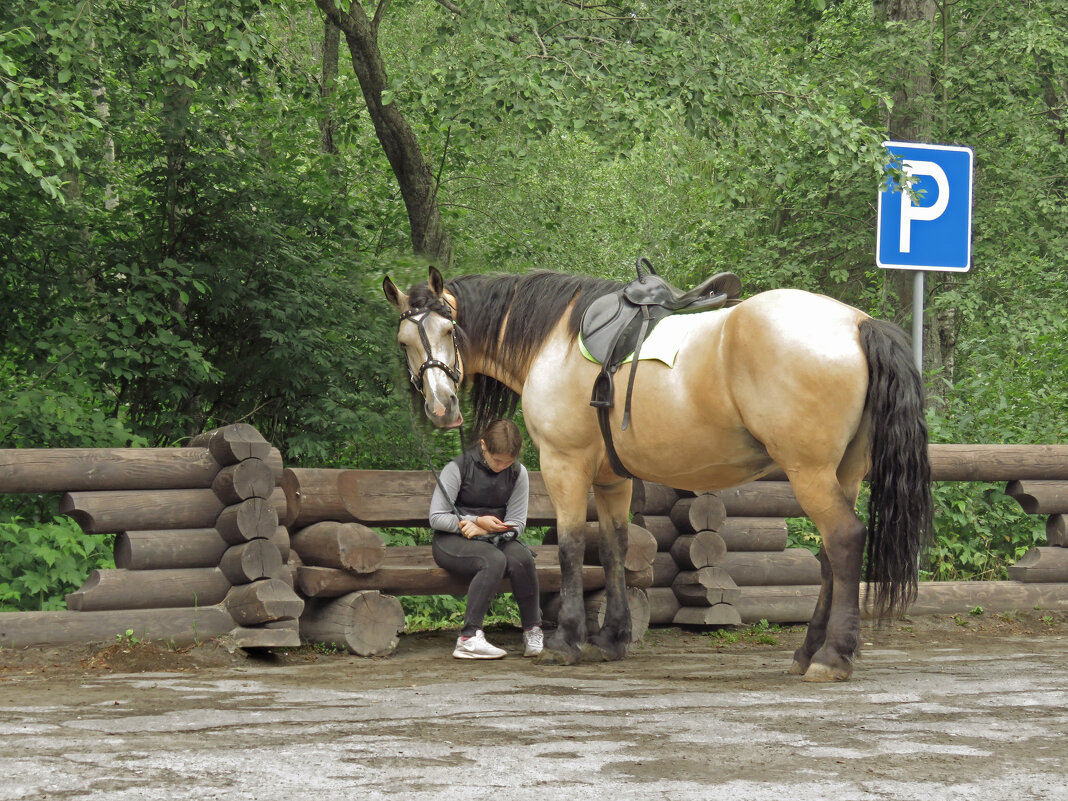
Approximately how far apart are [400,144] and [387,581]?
599 centimetres

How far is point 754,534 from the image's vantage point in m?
8.73

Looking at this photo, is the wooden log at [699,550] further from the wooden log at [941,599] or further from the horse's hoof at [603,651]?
the horse's hoof at [603,651]

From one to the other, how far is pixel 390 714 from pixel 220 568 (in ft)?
8.67

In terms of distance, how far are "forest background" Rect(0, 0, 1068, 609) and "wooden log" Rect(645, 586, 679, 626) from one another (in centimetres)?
193

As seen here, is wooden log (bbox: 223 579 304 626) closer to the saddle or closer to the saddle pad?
the saddle

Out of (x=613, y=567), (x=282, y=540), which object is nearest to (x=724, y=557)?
(x=613, y=567)

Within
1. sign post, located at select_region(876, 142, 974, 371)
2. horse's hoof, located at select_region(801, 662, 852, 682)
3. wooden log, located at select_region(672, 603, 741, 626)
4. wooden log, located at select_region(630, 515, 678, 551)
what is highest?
sign post, located at select_region(876, 142, 974, 371)

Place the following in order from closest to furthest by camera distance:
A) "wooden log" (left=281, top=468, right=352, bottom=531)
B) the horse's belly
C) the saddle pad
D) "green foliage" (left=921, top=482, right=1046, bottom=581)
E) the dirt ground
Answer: the dirt ground → the horse's belly → the saddle pad → "wooden log" (left=281, top=468, right=352, bottom=531) → "green foliage" (left=921, top=482, right=1046, bottom=581)

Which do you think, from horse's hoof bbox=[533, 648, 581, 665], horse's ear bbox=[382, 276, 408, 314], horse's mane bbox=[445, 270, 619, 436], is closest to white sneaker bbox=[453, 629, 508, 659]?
horse's hoof bbox=[533, 648, 581, 665]

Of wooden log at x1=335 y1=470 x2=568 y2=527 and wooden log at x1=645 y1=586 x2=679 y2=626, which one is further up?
wooden log at x1=335 y1=470 x2=568 y2=527

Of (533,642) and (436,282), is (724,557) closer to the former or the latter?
(533,642)

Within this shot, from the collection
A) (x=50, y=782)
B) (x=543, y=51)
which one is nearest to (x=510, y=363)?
(x=543, y=51)

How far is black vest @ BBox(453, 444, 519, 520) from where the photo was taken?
7.12 metres

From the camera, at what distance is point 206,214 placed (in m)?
10.7
